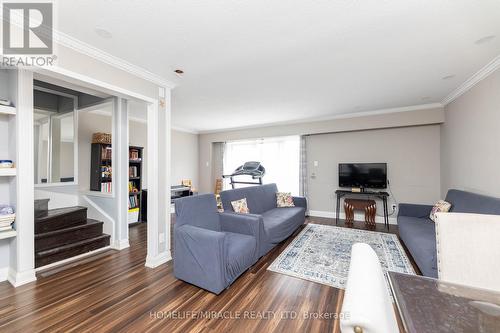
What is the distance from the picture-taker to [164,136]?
3.01m

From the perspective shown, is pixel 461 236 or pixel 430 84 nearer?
pixel 461 236

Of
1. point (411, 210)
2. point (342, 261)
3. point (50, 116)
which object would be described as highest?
point (50, 116)

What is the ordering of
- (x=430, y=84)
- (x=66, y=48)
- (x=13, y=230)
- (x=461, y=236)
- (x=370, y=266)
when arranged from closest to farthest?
(x=370, y=266), (x=461, y=236), (x=66, y=48), (x=13, y=230), (x=430, y=84)

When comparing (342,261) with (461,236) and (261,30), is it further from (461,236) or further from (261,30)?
(261,30)

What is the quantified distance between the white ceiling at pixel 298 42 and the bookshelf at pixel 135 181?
2.20 meters

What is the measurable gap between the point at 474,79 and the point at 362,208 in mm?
2820

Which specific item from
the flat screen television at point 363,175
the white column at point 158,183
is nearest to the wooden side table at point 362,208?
the flat screen television at point 363,175

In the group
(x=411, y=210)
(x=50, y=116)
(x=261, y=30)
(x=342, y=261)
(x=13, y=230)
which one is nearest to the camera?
(x=261, y=30)

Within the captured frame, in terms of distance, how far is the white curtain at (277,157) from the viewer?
598 centimetres

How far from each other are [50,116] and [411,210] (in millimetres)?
6404

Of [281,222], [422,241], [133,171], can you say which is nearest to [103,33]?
[281,222]

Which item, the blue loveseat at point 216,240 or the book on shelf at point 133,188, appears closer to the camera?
the blue loveseat at point 216,240

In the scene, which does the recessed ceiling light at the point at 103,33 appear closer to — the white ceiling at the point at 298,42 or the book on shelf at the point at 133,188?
the white ceiling at the point at 298,42

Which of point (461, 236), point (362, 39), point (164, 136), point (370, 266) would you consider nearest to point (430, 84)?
point (362, 39)
